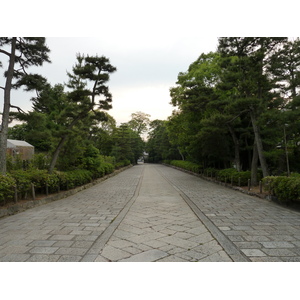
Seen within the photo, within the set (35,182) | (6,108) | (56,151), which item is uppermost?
(6,108)

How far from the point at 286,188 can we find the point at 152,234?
4.60 metres

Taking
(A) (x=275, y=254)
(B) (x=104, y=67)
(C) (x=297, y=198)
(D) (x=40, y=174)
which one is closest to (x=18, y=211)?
(D) (x=40, y=174)

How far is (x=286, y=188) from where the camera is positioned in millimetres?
6305

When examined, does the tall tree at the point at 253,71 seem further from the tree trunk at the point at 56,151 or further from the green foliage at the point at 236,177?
the tree trunk at the point at 56,151

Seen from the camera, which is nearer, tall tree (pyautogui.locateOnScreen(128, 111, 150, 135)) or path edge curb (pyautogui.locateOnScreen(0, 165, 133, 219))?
path edge curb (pyautogui.locateOnScreen(0, 165, 133, 219))

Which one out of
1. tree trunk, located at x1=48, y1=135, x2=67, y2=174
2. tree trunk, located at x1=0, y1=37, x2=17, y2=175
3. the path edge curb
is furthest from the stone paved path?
tree trunk, located at x1=48, y1=135, x2=67, y2=174

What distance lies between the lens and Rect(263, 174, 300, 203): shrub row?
5.96 m

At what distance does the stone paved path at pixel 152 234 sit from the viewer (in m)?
3.06

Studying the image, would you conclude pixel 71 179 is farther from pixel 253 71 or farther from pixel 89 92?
pixel 253 71

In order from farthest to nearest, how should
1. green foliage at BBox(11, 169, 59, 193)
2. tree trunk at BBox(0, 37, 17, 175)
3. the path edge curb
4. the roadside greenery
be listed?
1. the roadside greenery
2. tree trunk at BBox(0, 37, 17, 175)
3. green foliage at BBox(11, 169, 59, 193)
4. the path edge curb

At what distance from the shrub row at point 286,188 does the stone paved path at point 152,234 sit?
42 centimetres

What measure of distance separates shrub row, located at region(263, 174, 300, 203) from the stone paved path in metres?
0.42

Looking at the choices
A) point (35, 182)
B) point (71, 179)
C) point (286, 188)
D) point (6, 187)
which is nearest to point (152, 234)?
point (6, 187)

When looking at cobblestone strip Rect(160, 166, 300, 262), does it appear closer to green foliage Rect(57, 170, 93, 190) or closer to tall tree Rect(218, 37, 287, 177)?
tall tree Rect(218, 37, 287, 177)
